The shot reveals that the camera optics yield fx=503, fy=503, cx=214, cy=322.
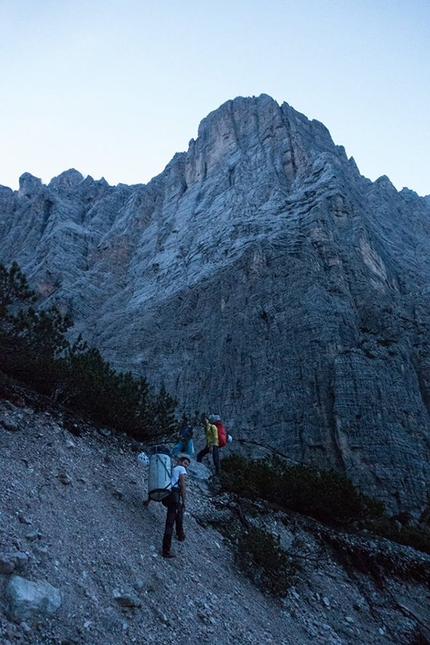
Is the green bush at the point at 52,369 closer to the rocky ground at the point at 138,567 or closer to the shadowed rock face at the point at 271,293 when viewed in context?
the rocky ground at the point at 138,567

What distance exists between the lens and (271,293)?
119ft

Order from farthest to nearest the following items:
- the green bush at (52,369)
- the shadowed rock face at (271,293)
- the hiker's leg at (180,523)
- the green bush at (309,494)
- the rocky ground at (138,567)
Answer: the shadowed rock face at (271,293), the green bush at (309,494), the green bush at (52,369), the hiker's leg at (180,523), the rocky ground at (138,567)

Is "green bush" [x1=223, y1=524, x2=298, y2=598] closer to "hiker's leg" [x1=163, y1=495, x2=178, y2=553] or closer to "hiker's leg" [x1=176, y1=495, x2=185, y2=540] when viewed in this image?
"hiker's leg" [x1=176, y1=495, x2=185, y2=540]

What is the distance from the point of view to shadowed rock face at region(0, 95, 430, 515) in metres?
26.6

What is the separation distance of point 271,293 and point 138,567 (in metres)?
29.7

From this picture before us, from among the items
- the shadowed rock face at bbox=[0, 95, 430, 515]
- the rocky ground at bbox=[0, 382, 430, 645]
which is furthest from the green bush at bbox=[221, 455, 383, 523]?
the shadowed rock face at bbox=[0, 95, 430, 515]

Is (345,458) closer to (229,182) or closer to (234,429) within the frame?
(234,429)

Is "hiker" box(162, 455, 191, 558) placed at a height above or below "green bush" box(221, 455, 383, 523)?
below

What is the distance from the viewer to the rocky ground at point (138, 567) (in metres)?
6.05

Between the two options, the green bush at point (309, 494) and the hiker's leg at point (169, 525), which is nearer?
the hiker's leg at point (169, 525)

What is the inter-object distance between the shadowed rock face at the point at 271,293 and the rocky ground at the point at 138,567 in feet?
40.7

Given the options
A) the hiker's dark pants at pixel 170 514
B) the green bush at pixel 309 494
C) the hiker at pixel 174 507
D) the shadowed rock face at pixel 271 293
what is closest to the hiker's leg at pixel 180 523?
the hiker at pixel 174 507

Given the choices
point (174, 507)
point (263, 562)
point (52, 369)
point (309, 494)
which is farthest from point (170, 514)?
point (309, 494)

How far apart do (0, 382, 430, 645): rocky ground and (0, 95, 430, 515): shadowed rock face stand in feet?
40.7
